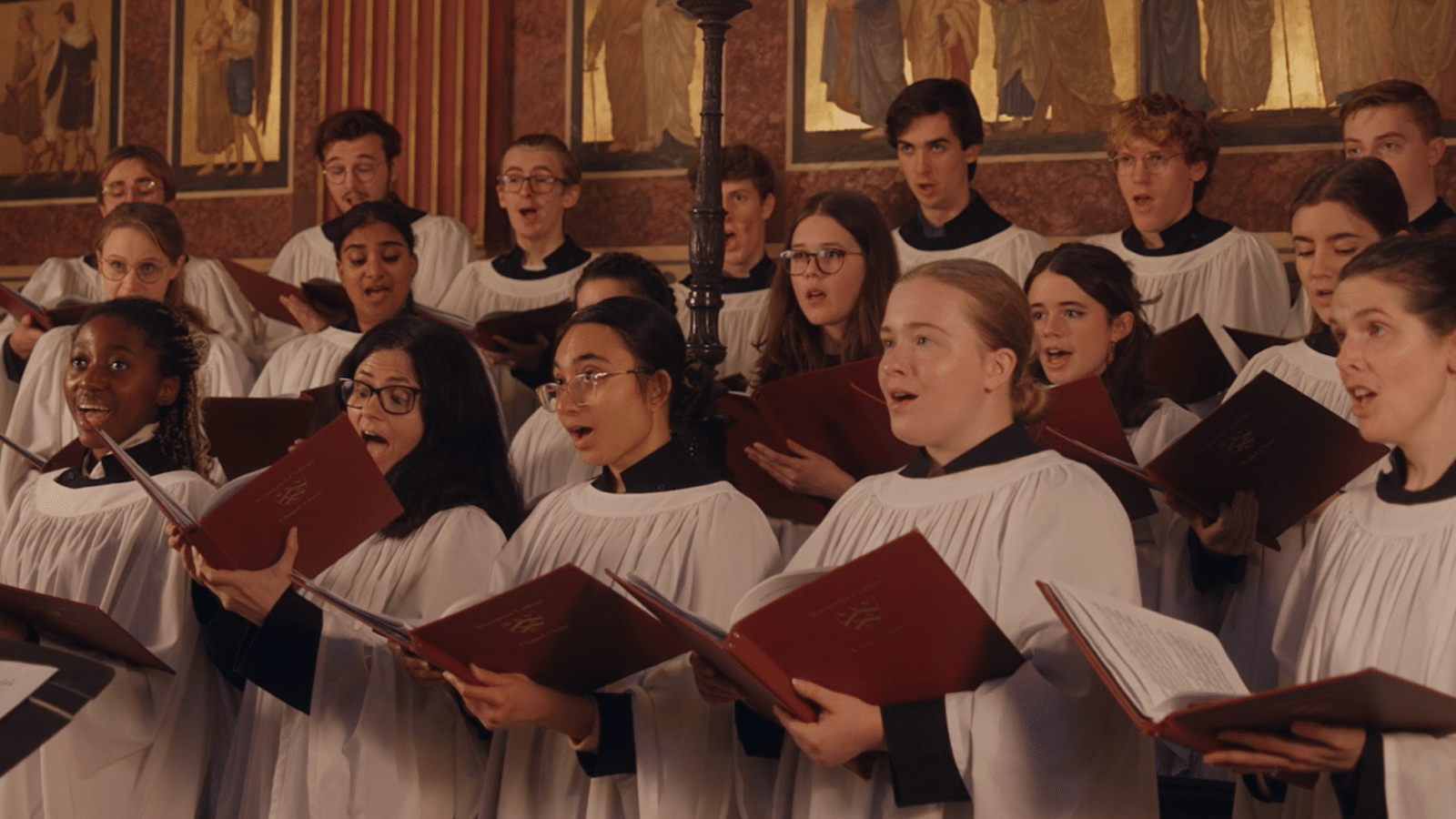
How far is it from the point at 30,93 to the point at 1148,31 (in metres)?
6.54

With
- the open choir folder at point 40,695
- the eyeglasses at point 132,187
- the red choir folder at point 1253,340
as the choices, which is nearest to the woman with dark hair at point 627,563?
the open choir folder at point 40,695

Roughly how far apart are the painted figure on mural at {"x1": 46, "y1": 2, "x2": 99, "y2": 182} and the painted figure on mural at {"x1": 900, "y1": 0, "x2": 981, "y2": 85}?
196 inches

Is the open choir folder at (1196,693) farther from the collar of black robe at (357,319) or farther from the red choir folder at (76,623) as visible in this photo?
the collar of black robe at (357,319)

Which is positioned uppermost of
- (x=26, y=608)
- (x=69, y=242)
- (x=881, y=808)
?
(x=69, y=242)

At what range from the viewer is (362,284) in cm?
560

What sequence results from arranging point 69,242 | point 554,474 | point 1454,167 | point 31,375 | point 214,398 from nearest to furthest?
1. point 214,398
2. point 554,474
3. point 31,375
4. point 1454,167
5. point 69,242

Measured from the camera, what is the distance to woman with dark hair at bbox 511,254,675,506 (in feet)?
16.8

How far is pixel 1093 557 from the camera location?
2916 mm

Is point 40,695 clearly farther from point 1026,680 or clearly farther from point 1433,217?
point 1433,217

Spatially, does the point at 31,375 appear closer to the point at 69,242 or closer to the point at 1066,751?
the point at 69,242

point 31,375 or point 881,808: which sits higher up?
point 31,375

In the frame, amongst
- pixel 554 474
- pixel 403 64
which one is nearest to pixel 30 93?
pixel 403 64

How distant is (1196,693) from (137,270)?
14.8 feet

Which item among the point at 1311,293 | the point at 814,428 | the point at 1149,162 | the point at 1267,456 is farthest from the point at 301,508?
the point at 1149,162
